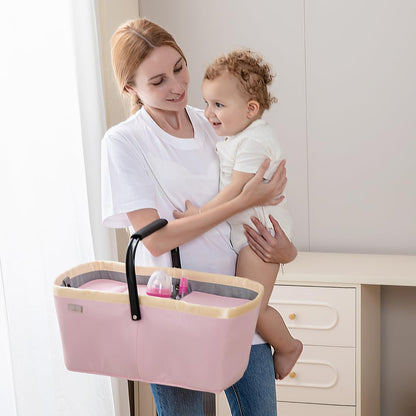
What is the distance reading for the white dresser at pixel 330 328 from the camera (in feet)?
7.75

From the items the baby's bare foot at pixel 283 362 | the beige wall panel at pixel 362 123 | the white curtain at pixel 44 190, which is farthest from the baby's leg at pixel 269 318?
the beige wall panel at pixel 362 123

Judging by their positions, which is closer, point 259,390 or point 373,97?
point 259,390

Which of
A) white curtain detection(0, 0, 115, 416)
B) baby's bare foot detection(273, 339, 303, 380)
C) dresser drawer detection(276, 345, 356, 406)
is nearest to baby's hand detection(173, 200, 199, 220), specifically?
baby's bare foot detection(273, 339, 303, 380)

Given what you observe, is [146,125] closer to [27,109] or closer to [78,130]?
[27,109]

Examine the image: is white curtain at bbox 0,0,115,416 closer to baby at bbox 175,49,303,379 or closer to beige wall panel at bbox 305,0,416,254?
baby at bbox 175,49,303,379

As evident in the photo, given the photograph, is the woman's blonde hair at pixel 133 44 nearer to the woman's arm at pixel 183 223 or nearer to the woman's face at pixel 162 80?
the woman's face at pixel 162 80

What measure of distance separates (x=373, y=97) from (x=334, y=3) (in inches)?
16.8

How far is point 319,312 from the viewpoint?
240 cm

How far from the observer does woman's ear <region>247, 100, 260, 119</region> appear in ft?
4.87

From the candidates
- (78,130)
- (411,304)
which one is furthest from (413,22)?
(78,130)

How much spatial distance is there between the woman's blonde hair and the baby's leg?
0.46m

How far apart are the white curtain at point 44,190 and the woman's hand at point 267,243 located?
2.27ft

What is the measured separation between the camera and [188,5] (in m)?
2.88

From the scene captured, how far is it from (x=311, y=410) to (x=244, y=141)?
1.39 m
